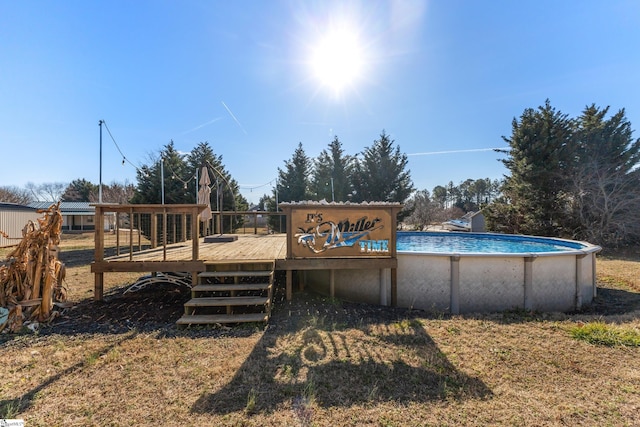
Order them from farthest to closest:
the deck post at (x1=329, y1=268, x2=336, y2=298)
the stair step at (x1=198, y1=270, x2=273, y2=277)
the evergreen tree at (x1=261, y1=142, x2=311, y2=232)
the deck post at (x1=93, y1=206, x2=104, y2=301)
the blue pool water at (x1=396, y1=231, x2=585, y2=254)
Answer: the evergreen tree at (x1=261, y1=142, x2=311, y2=232)
the blue pool water at (x1=396, y1=231, x2=585, y2=254)
the deck post at (x1=329, y1=268, x2=336, y2=298)
the deck post at (x1=93, y1=206, x2=104, y2=301)
the stair step at (x1=198, y1=270, x2=273, y2=277)

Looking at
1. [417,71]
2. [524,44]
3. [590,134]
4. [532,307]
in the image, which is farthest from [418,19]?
[590,134]

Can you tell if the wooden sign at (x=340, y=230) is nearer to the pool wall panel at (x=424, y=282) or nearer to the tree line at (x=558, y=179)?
the pool wall panel at (x=424, y=282)

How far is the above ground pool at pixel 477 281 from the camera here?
5195 mm

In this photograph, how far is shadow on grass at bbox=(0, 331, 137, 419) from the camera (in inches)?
86.6

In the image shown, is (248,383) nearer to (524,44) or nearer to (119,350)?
(119,350)

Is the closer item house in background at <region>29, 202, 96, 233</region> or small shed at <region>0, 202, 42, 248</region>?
small shed at <region>0, 202, 42, 248</region>

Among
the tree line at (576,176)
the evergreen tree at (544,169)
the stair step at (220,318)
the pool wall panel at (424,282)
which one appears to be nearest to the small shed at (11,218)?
the stair step at (220,318)

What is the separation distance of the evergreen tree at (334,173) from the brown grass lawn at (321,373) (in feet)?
66.0

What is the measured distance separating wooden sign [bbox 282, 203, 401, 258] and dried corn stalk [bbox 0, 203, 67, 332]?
3.75 m

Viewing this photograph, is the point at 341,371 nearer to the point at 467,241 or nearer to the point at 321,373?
the point at 321,373

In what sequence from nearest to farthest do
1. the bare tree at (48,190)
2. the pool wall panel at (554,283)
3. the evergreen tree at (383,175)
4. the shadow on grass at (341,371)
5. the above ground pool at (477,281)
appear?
the shadow on grass at (341,371) → the above ground pool at (477,281) → the pool wall panel at (554,283) → the evergreen tree at (383,175) → the bare tree at (48,190)

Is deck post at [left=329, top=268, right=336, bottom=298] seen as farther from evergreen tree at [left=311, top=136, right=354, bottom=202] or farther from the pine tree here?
evergreen tree at [left=311, top=136, right=354, bottom=202]

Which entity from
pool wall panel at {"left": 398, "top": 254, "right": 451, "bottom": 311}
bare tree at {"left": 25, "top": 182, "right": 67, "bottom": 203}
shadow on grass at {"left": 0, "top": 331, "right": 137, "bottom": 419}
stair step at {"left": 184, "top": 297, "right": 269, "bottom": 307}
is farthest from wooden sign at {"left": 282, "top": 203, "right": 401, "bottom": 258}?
bare tree at {"left": 25, "top": 182, "right": 67, "bottom": 203}

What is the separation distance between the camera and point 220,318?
13.5 feet
